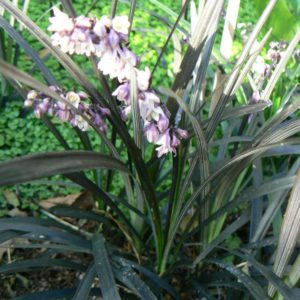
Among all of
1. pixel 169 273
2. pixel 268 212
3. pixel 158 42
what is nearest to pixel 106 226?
pixel 169 273

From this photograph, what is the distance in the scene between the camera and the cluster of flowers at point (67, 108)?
3.46 feet

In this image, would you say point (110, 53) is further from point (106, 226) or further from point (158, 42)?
point (158, 42)

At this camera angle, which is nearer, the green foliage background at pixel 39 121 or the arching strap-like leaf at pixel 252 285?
the arching strap-like leaf at pixel 252 285

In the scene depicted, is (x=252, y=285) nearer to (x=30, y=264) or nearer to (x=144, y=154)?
(x=144, y=154)

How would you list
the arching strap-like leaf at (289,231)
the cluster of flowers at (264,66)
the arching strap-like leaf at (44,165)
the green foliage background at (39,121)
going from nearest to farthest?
1. the arching strap-like leaf at (44,165)
2. the arching strap-like leaf at (289,231)
3. the cluster of flowers at (264,66)
4. the green foliage background at (39,121)

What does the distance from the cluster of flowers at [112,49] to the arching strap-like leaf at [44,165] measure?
0.17 meters

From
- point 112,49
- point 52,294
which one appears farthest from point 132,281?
point 112,49

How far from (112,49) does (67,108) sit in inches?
9.4

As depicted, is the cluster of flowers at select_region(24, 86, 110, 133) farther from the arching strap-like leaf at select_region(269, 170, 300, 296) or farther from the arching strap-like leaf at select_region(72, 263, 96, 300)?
the arching strap-like leaf at select_region(269, 170, 300, 296)

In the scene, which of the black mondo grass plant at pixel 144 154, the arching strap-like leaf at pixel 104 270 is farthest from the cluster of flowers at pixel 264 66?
the arching strap-like leaf at pixel 104 270

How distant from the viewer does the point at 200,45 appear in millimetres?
1077

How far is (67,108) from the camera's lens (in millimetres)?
1046

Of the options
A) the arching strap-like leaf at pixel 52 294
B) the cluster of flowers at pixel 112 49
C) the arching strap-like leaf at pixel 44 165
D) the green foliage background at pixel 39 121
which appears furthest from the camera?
the green foliage background at pixel 39 121

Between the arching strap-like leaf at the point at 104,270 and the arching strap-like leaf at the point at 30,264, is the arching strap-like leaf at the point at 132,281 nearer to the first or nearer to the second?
the arching strap-like leaf at the point at 104,270
